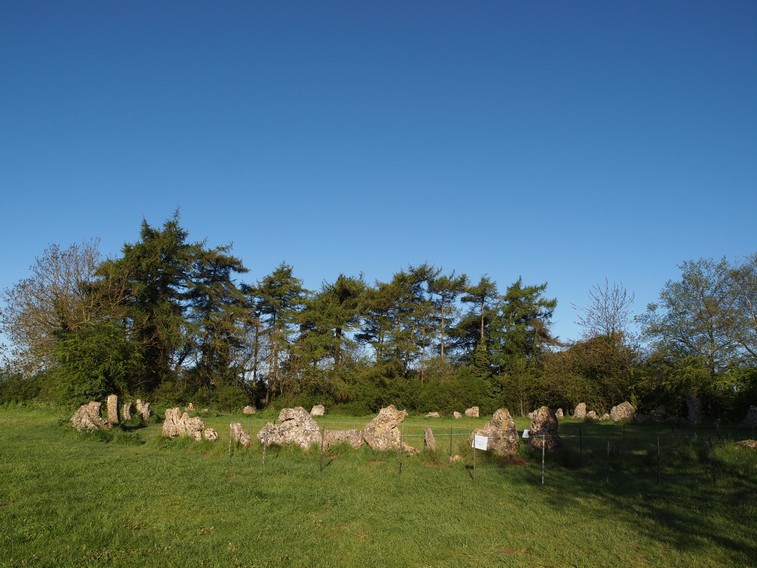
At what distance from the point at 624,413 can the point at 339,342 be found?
64.8 feet

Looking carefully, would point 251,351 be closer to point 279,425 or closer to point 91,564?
point 279,425

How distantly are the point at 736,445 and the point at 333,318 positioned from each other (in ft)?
91.1

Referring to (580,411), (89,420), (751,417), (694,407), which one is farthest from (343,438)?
(694,407)

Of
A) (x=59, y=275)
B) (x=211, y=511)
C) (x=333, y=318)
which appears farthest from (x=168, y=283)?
(x=211, y=511)

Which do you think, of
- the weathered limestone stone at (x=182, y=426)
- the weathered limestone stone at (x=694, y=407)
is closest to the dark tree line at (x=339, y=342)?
the weathered limestone stone at (x=694, y=407)

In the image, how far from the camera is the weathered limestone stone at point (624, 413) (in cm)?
2705

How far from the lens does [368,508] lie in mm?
8625

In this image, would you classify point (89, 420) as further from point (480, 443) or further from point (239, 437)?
point (480, 443)

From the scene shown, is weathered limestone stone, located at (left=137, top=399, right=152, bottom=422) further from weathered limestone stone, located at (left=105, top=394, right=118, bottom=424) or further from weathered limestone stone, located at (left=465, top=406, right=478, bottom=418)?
weathered limestone stone, located at (left=465, top=406, right=478, bottom=418)

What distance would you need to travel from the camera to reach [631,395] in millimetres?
29672

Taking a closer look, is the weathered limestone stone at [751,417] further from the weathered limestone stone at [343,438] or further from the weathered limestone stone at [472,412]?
the weathered limestone stone at [343,438]

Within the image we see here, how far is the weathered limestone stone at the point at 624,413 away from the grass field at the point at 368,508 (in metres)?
13.7

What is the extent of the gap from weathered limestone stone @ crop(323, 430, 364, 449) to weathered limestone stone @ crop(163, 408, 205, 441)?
4.10m

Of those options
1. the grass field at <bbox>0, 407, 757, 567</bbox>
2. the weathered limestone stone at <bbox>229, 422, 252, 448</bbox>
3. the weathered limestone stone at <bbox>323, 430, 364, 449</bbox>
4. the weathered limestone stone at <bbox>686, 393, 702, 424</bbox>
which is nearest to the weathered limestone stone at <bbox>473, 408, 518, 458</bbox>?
the grass field at <bbox>0, 407, 757, 567</bbox>
